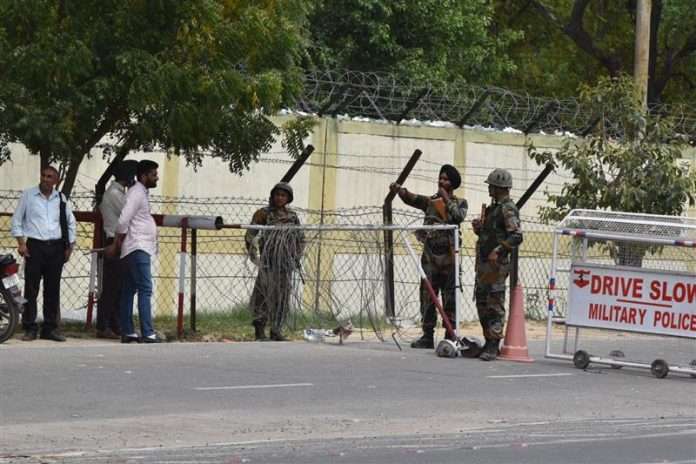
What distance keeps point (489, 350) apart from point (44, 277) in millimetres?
4423

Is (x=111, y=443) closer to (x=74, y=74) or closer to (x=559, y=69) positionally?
(x=74, y=74)

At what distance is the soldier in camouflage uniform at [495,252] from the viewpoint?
15477mm

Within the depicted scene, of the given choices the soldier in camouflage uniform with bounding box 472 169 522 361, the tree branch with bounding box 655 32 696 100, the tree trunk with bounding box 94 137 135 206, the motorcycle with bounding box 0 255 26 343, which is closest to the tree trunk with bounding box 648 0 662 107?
the tree branch with bounding box 655 32 696 100

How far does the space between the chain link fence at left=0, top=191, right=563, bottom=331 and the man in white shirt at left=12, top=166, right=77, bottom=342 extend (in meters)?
2.10

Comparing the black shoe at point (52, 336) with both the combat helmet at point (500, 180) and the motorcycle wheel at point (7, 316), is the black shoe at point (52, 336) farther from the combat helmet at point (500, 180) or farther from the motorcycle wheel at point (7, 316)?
the combat helmet at point (500, 180)

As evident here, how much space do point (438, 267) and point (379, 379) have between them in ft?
10.5

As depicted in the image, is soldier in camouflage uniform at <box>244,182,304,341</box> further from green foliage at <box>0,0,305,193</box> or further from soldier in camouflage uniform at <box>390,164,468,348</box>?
soldier in camouflage uniform at <box>390,164,468,348</box>

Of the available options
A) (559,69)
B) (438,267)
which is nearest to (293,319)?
(438,267)

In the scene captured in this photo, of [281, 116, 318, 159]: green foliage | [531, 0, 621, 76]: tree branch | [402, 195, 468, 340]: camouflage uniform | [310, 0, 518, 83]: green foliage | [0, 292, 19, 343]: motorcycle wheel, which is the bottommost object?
[0, 292, 19, 343]: motorcycle wheel

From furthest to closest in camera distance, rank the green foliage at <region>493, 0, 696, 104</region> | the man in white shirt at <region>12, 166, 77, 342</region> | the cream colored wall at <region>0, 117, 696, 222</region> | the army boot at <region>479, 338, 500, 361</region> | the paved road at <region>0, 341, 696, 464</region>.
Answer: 1. the green foliage at <region>493, 0, 696, 104</region>
2. the cream colored wall at <region>0, 117, 696, 222</region>
3. the army boot at <region>479, 338, 500, 361</region>
4. the man in white shirt at <region>12, 166, 77, 342</region>
5. the paved road at <region>0, 341, 696, 464</region>

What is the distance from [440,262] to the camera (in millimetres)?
16625

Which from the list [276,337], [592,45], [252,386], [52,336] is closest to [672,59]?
[592,45]

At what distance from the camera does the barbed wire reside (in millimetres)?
22297

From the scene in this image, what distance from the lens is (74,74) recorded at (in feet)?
50.4
